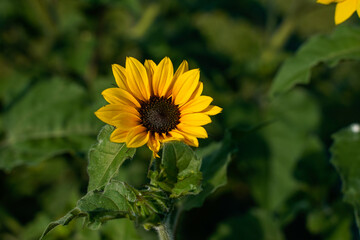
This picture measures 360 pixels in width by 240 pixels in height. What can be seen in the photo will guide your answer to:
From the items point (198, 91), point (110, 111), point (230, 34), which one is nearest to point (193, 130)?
point (198, 91)

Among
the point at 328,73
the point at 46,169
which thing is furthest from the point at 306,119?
the point at 46,169

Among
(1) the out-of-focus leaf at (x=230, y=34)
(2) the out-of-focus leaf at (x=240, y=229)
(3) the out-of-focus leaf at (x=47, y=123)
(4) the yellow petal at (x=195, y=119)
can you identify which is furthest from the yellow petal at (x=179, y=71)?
(1) the out-of-focus leaf at (x=230, y=34)

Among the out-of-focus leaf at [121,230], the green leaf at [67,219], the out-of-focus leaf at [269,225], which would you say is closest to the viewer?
the green leaf at [67,219]

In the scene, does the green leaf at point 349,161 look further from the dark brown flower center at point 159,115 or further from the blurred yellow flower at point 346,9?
the dark brown flower center at point 159,115

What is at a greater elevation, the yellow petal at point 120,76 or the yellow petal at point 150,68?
the yellow petal at point 150,68

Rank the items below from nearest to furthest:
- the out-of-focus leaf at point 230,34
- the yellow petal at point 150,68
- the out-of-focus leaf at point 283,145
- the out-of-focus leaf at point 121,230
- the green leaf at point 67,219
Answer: the green leaf at point 67,219, the yellow petal at point 150,68, the out-of-focus leaf at point 121,230, the out-of-focus leaf at point 283,145, the out-of-focus leaf at point 230,34

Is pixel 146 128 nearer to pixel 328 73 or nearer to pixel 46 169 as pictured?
pixel 46 169

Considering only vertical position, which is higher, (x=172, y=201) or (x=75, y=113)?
(x=75, y=113)
